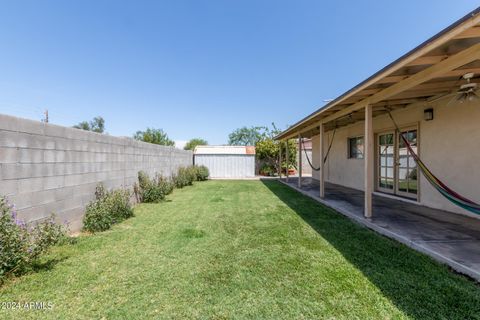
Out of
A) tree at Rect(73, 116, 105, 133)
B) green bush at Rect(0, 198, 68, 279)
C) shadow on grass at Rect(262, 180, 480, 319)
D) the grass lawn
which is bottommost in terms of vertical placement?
the grass lawn

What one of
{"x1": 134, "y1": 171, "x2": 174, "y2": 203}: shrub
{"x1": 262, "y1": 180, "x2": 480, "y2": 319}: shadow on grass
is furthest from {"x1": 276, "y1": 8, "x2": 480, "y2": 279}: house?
{"x1": 134, "y1": 171, "x2": 174, "y2": 203}: shrub

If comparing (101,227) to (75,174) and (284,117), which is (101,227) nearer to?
(75,174)

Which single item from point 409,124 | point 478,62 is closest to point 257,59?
point 409,124

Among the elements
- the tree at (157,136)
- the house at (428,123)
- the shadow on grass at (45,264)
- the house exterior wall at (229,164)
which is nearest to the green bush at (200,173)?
the house exterior wall at (229,164)

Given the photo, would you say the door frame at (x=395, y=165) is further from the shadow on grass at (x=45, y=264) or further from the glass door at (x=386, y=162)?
the shadow on grass at (x=45, y=264)

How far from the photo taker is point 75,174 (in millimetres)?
4113

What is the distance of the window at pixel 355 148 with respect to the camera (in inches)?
341

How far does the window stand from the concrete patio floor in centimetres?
298

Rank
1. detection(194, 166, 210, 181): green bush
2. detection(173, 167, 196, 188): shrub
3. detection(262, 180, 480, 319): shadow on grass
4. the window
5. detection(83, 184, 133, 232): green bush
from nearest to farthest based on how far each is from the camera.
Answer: detection(262, 180, 480, 319): shadow on grass
detection(83, 184, 133, 232): green bush
the window
detection(173, 167, 196, 188): shrub
detection(194, 166, 210, 181): green bush

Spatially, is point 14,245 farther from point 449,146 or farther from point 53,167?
point 449,146

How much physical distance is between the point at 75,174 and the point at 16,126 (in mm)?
1358

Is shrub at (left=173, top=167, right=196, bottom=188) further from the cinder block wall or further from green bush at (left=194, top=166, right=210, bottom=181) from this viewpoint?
the cinder block wall

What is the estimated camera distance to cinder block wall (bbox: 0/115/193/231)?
9.33ft

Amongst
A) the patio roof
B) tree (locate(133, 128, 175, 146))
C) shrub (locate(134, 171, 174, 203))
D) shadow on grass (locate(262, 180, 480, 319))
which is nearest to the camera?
shadow on grass (locate(262, 180, 480, 319))
